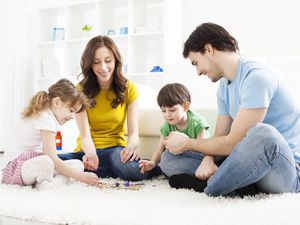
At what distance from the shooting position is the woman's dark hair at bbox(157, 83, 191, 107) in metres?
1.73

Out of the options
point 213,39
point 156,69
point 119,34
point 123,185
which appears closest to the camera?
point 213,39

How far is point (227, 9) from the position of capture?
386 cm

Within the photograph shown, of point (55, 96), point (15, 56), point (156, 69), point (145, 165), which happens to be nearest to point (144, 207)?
point (145, 165)

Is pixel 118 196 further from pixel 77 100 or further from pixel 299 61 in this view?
pixel 299 61

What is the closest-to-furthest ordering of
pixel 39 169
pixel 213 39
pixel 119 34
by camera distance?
pixel 213 39 → pixel 39 169 → pixel 119 34

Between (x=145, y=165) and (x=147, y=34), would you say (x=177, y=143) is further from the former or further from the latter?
(x=147, y=34)

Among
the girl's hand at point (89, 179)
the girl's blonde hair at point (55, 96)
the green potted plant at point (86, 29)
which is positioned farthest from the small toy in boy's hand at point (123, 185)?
the green potted plant at point (86, 29)

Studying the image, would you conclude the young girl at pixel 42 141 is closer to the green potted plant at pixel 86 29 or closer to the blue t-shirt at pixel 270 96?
the blue t-shirt at pixel 270 96

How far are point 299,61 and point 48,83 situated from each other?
3.13 metres

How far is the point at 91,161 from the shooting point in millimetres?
1800

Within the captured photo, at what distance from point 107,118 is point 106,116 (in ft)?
→ 0.04

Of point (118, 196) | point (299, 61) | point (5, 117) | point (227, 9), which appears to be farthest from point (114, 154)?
point (5, 117)

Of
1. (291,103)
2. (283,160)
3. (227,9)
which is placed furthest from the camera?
(227,9)

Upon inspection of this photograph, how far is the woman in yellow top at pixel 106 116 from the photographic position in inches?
71.9
